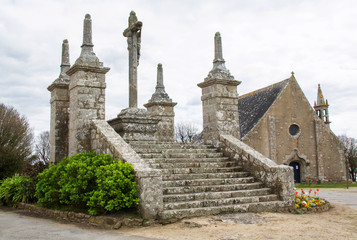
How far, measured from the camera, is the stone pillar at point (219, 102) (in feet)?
33.3

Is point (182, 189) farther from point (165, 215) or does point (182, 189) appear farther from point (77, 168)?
point (77, 168)

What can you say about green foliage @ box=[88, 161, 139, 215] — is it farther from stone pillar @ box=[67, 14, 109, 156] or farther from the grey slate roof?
the grey slate roof

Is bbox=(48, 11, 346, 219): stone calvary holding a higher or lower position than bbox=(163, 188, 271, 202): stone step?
higher

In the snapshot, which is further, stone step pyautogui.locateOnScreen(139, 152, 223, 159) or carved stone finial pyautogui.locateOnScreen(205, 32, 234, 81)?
carved stone finial pyautogui.locateOnScreen(205, 32, 234, 81)

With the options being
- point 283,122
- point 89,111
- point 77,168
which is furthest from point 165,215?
point 283,122

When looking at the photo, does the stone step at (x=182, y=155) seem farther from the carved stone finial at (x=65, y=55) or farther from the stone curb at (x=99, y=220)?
the carved stone finial at (x=65, y=55)

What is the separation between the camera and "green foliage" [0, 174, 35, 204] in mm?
9078

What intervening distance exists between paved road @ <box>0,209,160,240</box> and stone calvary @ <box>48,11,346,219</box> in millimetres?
907

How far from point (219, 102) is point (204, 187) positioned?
3479mm

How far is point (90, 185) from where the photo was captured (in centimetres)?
672

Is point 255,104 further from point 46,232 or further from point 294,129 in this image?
point 46,232

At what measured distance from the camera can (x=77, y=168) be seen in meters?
6.92

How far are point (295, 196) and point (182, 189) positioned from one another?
2.74m

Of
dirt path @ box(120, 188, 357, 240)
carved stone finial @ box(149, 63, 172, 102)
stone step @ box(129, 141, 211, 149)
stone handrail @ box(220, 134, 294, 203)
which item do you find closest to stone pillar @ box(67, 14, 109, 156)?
stone step @ box(129, 141, 211, 149)
